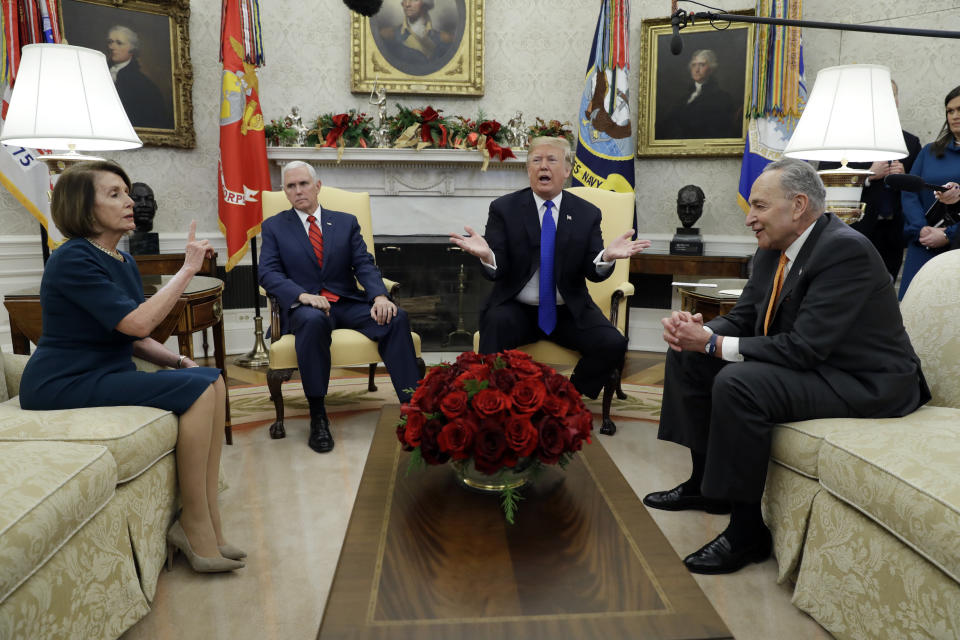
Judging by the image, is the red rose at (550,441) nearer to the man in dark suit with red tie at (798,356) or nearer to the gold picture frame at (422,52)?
the man in dark suit with red tie at (798,356)

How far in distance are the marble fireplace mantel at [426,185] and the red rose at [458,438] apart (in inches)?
140

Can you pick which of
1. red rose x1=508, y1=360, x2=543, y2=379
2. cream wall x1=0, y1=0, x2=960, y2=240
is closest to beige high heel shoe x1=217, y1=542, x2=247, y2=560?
red rose x1=508, y1=360, x2=543, y2=379

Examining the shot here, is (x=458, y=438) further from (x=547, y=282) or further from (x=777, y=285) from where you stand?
(x=547, y=282)

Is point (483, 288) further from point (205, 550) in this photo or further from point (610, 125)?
point (205, 550)

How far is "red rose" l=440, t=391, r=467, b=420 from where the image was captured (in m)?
1.60

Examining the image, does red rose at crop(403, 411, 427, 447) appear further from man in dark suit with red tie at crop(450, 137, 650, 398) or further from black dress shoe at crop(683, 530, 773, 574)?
man in dark suit with red tie at crop(450, 137, 650, 398)

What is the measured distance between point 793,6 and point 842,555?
13.2ft

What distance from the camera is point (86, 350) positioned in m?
1.97

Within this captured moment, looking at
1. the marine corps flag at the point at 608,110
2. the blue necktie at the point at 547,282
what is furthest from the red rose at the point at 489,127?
the blue necktie at the point at 547,282

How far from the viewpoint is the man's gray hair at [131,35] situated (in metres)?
4.39

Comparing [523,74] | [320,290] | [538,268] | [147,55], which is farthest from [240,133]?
[538,268]

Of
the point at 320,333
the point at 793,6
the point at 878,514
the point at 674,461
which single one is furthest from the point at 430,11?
the point at 878,514

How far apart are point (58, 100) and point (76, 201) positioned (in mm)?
1153

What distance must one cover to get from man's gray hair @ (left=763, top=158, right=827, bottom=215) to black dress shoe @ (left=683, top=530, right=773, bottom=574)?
1.10 meters
